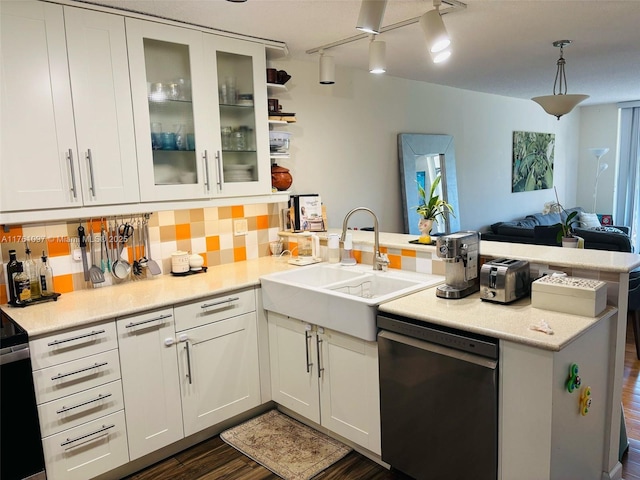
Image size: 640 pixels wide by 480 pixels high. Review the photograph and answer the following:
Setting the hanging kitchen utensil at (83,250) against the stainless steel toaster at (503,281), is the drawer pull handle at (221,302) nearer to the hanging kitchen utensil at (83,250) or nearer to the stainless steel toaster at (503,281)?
the hanging kitchen utensil at (83,250)

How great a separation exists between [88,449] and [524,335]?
200 centimetres

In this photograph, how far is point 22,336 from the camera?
77.5 inches

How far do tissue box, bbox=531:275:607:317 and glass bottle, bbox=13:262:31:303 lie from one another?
2447 millimetres

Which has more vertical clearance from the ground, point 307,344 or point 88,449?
point 307,344

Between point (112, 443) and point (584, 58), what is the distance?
4470 mm

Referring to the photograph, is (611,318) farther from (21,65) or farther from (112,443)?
(21,65)

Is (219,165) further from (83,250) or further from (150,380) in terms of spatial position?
(150,380)

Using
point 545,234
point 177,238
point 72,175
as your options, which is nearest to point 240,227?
point 177,238

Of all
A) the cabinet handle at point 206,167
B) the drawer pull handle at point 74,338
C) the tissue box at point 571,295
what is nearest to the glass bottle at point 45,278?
the drawer pull handle at point 74,338

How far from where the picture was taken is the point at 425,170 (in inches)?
196

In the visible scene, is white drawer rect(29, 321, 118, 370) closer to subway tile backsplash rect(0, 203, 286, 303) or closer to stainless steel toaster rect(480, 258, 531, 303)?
subway tile backsplash rect(0, 203, 286, 303)

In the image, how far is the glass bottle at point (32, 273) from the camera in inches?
96.0

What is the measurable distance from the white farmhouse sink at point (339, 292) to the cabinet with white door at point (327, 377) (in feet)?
0.28

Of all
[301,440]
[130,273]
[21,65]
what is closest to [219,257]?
[130,273]
